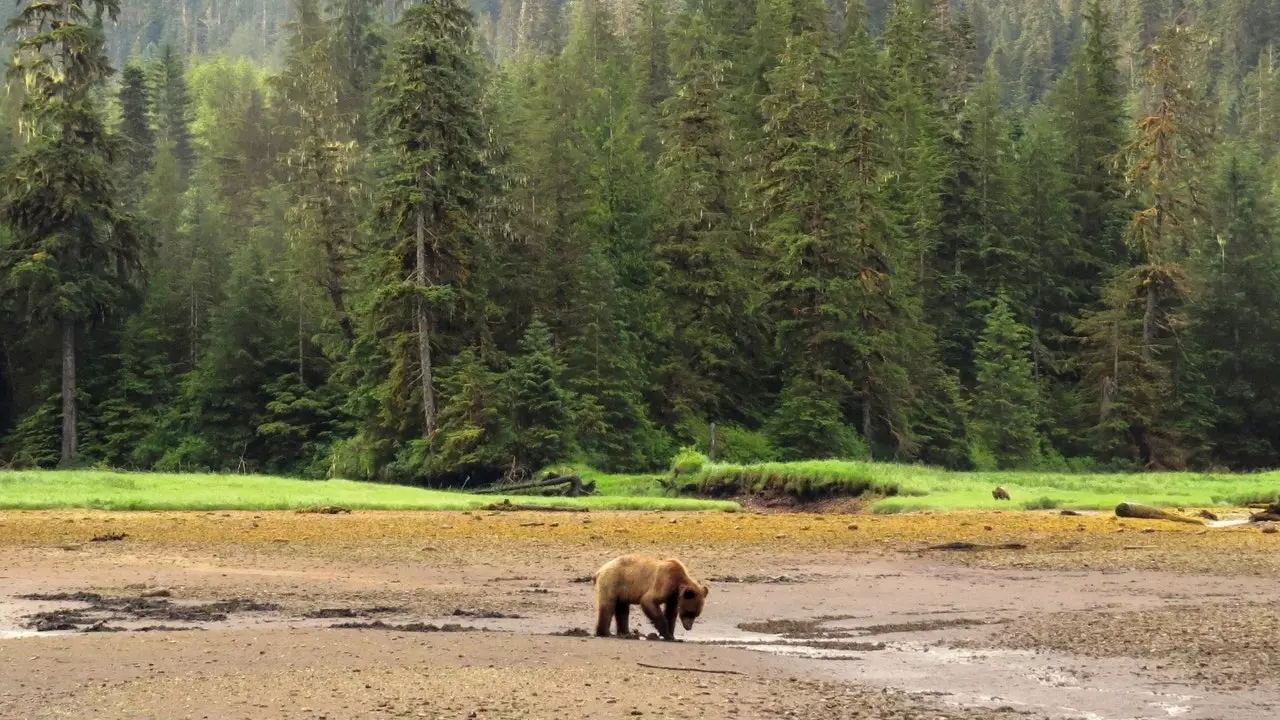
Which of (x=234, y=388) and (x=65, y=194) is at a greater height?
(x=65, y=194)

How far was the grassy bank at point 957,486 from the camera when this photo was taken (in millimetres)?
29875

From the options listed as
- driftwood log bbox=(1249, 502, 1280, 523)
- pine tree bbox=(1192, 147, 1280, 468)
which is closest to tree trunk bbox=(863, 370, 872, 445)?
pine tree bbox=(1192, 147, 1280, 468)

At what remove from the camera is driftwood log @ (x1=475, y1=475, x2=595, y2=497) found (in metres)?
37.1

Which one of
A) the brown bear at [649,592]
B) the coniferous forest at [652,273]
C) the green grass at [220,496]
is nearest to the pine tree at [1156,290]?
the coniferous forest at [652,273]

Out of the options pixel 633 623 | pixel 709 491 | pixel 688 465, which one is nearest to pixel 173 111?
pixel 688 465

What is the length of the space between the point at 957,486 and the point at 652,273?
71.5ft

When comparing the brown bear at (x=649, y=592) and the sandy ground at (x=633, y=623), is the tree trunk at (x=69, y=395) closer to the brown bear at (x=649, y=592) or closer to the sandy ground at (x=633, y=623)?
the sandy ground at (x=633, y=623)

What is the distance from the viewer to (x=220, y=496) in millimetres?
30312

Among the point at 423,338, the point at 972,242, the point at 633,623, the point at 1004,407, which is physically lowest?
the point at 633,623

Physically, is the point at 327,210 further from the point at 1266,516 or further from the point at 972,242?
the point at 1266,516

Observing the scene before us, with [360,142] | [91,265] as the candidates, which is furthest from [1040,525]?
[360,142]

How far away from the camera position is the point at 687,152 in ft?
176

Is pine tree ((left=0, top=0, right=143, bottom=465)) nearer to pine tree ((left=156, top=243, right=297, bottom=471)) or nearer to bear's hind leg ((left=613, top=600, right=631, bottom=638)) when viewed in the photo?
pine tree ((left=156, top=243, right=297, bottom=471))

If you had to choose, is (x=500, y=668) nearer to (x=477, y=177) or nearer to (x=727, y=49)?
(x=477, y=177)
